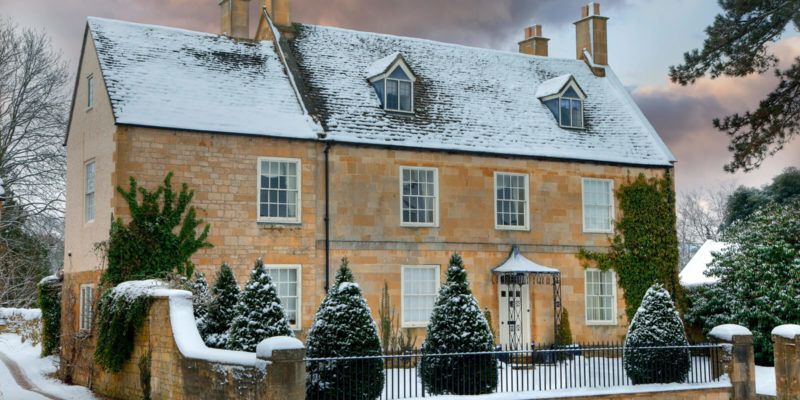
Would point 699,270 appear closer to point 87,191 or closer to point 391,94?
point 391,94

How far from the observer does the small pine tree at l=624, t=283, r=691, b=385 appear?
19.6 meters

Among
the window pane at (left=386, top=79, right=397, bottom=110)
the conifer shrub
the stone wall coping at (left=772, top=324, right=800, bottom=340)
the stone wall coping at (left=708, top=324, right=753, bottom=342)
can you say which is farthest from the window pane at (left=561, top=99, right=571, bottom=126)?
the conifer shrub

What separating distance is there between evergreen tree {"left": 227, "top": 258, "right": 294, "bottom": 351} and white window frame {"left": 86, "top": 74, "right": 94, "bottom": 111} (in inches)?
394

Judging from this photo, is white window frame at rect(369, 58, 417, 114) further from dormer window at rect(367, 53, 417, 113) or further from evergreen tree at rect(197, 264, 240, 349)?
evergreen tree at rect(197, 264, 240, 349)

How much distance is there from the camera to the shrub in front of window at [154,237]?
21.0 meters

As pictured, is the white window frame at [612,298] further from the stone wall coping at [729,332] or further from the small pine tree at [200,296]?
the small pine tree at [200,296]

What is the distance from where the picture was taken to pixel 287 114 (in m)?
23.9

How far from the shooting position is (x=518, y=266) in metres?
25.0

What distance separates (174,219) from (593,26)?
18017 millimetres

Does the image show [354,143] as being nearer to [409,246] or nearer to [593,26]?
[409,246]

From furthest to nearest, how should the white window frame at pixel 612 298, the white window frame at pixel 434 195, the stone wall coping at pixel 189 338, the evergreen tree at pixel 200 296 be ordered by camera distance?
1. the white window frame at pixel 612 298
2. the white window frame at pixel 434 195
3. the evergreen tree at pixel 200 296
4. the stone wall coping at pixel 189 338

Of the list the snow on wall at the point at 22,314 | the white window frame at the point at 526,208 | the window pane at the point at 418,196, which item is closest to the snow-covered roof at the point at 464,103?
the white window frame at the point at 526,208

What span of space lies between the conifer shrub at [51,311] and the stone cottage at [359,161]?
259 centimetres

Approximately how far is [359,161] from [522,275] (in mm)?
6050
